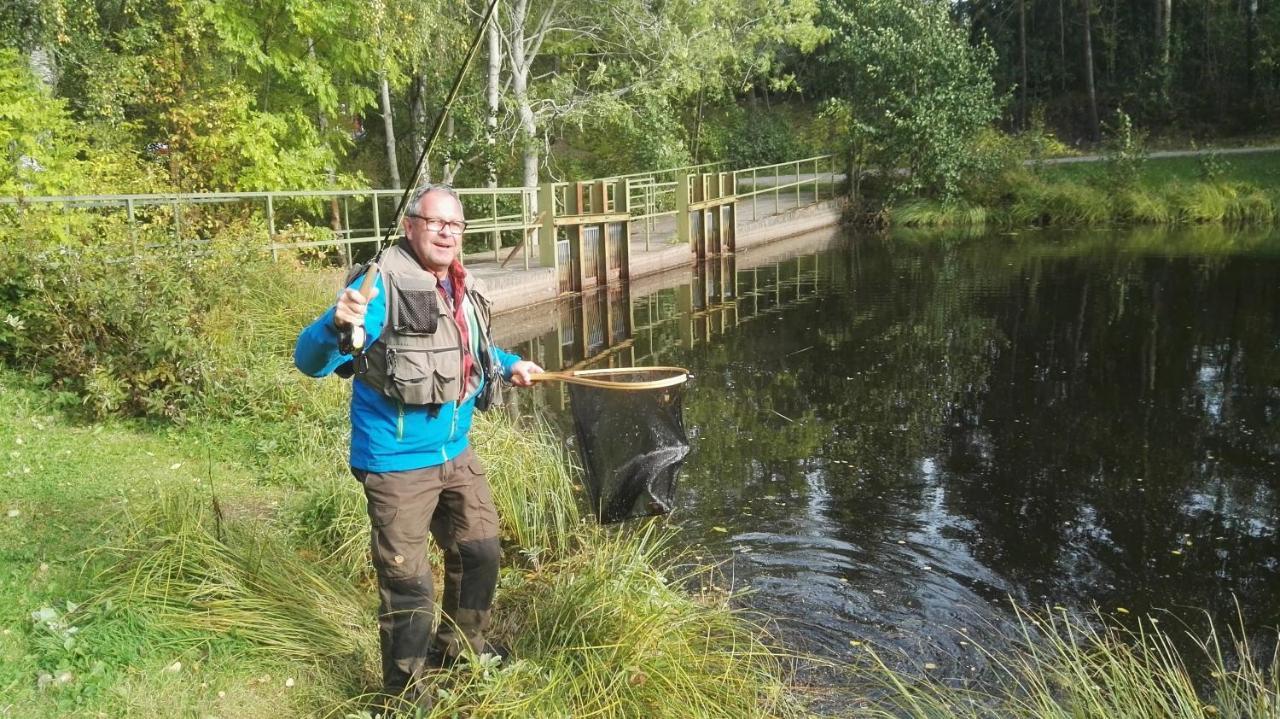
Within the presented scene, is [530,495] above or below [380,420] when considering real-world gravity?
below

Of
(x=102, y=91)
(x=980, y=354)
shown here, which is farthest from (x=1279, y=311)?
(x=102, y=91)

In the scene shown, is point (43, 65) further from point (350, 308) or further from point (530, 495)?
point (350, 308)

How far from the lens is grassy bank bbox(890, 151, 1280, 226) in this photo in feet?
77.4

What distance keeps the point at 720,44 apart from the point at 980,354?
14.8 m


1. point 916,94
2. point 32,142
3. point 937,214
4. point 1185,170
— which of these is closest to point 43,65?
point 32,142

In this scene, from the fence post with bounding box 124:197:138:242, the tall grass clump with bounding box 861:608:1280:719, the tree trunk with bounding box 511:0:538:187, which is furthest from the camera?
the tree trunk with bounding box 511:0:538:187

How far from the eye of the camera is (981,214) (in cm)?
2597

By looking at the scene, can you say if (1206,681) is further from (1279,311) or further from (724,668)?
(1279,311)

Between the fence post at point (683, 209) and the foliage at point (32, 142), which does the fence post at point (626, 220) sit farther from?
the foliage at point (32, 142)

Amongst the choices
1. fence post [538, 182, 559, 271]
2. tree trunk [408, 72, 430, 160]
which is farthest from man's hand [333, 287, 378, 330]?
tree trunk [408, 72, 430, 160]

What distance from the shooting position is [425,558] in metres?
3.64

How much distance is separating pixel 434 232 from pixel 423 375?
1.58 ft

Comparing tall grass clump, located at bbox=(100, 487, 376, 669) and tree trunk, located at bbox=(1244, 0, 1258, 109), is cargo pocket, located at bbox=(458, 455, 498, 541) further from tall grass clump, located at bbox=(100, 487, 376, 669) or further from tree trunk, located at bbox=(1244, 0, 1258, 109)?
tree trunk, located at bbox=(1244, 0, 1258, 109)

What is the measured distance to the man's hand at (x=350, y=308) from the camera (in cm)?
311
